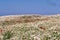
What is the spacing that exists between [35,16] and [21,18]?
56.2 inches

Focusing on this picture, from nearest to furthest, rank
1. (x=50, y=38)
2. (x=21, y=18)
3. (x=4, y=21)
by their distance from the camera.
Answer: (x=50, y=38)
(x=4, y=21)
(x=21, y=18)

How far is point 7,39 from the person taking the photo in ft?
21.7

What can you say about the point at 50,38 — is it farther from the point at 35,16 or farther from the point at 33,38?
the point at 35,16

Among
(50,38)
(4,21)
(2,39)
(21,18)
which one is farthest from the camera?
(21,18)

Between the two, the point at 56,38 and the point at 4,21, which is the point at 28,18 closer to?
the point at 4,21

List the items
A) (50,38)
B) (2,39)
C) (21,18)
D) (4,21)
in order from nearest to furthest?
(50,38), (2,39), (4,21), (21,18)

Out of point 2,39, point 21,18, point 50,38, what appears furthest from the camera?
point 21,18

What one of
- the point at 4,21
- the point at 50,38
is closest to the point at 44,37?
the point at 50,38

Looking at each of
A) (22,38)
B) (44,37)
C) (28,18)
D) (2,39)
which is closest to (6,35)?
(2,39)

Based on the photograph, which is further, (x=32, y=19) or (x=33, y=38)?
(x=32, y=19)

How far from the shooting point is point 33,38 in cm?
625

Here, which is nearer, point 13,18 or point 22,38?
point 22,38

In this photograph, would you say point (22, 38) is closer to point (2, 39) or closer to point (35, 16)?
point (2, 39)

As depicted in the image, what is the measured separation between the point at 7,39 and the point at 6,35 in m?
0.40
